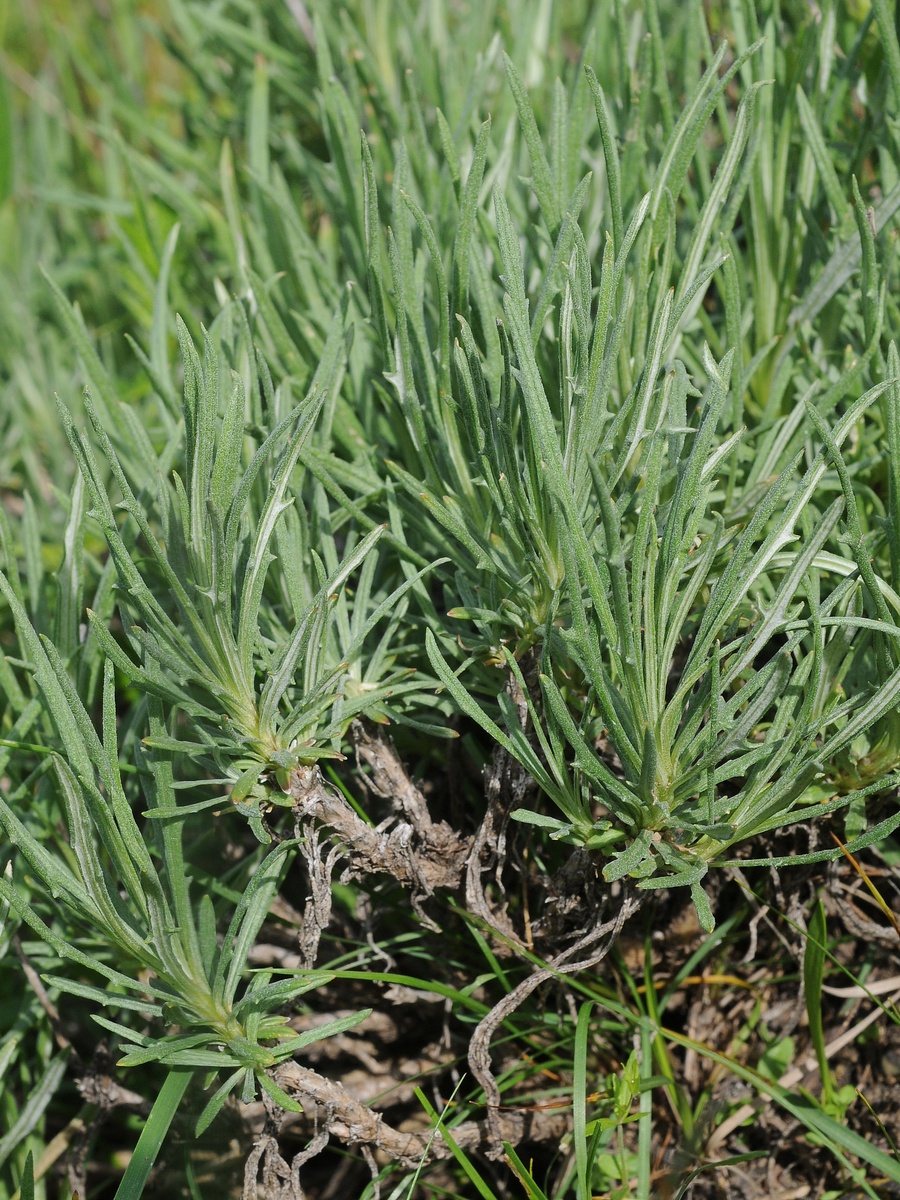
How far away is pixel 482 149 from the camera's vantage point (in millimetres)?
715

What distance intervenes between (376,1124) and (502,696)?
0.32 metres

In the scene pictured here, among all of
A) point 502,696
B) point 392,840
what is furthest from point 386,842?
point 502,696

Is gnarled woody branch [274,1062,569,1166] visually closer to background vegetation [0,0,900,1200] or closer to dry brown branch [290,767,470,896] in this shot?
background vegetation [0,0,900,1200]

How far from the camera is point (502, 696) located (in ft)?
2.35

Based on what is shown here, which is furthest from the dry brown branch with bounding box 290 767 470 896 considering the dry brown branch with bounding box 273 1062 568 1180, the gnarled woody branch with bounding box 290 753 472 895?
the dry brown branch with bounding box 273 1062 568 1180

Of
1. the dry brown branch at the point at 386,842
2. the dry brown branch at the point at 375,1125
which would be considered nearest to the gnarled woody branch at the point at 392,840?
the dry brown branch at the point at 386,842

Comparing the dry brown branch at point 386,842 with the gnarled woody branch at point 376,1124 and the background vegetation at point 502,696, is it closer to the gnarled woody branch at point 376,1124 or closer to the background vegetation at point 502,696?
the background vegetation at point 502,696

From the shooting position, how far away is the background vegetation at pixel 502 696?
666mm

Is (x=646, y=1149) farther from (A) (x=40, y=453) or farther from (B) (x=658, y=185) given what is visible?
(A) (x=40, y=453)

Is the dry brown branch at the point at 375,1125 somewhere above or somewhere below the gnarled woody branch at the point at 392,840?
below

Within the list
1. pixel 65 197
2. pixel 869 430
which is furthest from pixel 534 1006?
pixel 65 197

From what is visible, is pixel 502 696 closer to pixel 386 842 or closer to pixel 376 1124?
pixel 386 842

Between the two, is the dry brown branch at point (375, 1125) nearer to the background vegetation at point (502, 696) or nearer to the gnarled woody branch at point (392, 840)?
the background vegetation at point (502, 696)

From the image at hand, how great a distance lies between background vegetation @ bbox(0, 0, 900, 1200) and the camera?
67 cm
